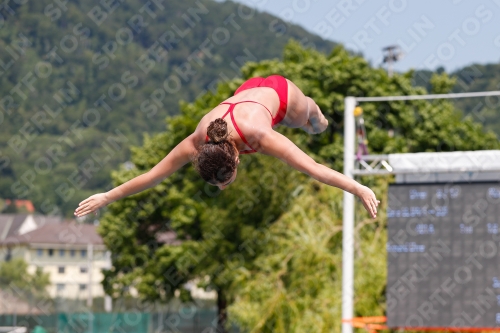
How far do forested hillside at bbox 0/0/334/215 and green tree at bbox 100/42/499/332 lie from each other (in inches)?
2345

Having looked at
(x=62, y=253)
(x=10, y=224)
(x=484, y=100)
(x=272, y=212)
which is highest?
(x=484, y=100)

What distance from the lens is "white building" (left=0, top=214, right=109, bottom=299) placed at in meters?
81.1

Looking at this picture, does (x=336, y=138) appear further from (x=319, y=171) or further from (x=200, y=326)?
(x=319, y=171)

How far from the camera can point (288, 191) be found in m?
26.9

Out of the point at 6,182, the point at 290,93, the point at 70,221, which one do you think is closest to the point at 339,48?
the point at 290,93

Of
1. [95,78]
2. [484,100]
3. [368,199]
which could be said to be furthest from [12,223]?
[368,199]

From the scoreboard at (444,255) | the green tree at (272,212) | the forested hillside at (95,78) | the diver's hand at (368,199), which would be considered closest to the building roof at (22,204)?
the forested hillside at (95,78)

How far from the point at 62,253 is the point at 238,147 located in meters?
80.7

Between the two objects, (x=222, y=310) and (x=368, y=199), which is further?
(x=222, y=310)

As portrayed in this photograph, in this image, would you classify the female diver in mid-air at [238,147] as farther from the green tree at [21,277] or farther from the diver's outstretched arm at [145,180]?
the green tree at [21,277]

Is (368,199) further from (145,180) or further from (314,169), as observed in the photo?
(145,180)

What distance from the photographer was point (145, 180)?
543cm

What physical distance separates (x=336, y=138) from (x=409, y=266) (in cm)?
1836

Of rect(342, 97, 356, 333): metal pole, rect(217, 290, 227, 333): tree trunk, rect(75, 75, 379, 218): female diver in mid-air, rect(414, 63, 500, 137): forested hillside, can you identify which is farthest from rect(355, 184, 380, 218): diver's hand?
rect(414, 63, 500, 137): forested hillside
